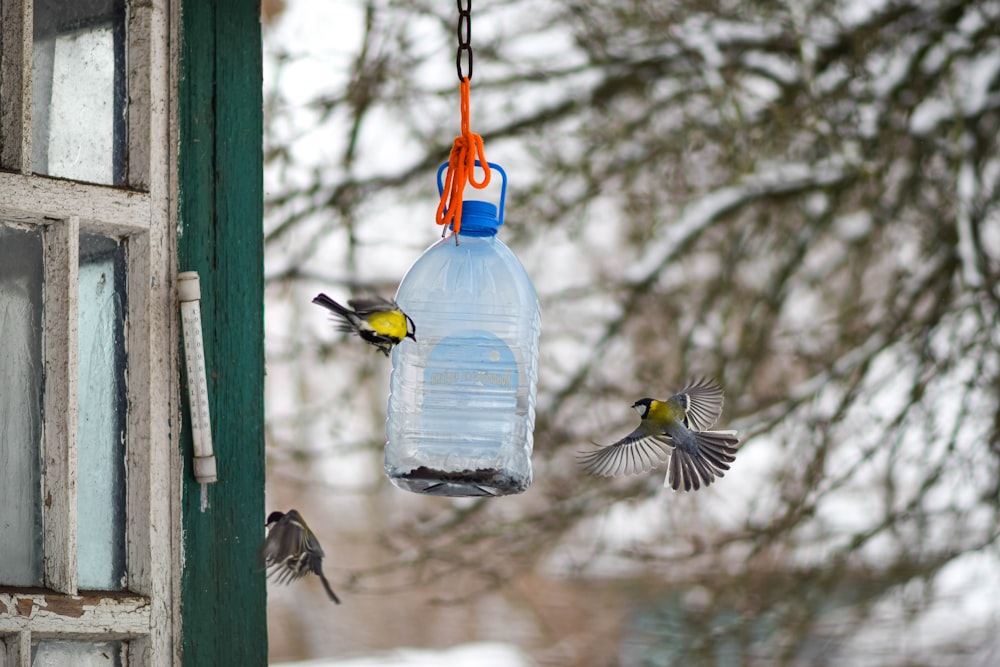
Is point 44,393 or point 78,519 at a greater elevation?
point 44,393

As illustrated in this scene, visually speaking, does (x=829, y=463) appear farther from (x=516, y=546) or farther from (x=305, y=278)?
(x=305, y=278)

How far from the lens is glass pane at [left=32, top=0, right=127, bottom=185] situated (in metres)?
1.84

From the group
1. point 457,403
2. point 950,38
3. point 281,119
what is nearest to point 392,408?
point 457,403

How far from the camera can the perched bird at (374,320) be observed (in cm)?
179

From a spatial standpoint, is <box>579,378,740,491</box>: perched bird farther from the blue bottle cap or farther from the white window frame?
the white window frame

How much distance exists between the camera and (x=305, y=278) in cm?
543

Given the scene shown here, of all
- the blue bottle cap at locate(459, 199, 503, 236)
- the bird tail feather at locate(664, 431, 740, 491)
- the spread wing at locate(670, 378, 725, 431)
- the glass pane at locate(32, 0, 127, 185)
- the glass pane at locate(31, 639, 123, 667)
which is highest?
the glass pane at locate(32, 0, 127, 185)

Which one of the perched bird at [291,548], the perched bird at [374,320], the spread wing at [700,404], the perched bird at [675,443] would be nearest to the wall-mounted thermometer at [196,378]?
the perched bird at [291,548]

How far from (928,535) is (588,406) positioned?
134 cm

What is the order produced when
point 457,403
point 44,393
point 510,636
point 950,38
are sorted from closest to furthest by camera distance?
point 44,393, point 457,403, point 950,38, point 510,636

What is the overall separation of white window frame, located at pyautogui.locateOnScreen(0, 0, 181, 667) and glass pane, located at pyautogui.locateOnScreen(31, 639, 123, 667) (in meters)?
0.02

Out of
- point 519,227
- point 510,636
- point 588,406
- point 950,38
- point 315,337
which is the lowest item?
point 510,636

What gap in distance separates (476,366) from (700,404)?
56 centimetres

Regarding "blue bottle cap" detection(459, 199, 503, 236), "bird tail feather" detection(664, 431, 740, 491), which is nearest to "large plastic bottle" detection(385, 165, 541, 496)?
"blue bottle cap" detection(459, 199, 503, 236)
